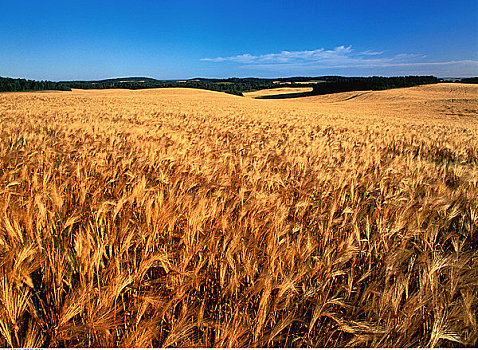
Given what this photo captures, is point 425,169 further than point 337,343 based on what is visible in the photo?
Yes

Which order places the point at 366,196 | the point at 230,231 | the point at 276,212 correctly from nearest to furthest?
the point at 230,231, the point at 276,212, the point at 366,196

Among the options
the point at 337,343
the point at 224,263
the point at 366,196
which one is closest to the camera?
the point at 337,343

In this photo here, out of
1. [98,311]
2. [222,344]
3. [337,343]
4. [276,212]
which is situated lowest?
[337,343]

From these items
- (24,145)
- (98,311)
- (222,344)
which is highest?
(24,145)

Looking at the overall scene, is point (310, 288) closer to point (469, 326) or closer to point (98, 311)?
point (469, 326)

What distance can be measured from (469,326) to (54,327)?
61.2 inches

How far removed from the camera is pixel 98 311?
97cm

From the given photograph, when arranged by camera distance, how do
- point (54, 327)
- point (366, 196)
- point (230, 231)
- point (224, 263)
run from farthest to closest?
point (366, 196) < point (230, 231) < point (224, 263) < point (54, 327)

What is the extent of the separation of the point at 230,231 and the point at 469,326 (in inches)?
42.7

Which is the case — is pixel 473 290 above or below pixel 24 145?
below

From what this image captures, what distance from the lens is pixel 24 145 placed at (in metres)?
3.21

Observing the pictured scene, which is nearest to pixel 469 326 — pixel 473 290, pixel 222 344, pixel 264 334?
pixel 473 290

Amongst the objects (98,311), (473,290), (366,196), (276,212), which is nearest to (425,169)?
(366,196)

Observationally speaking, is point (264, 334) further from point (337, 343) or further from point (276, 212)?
point (276, 212)
